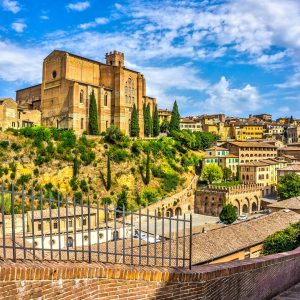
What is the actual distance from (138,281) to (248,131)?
3860 inches

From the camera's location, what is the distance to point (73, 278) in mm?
6074

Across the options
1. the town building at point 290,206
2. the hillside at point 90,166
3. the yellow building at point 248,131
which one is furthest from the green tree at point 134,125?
the yellow building at point 248,131

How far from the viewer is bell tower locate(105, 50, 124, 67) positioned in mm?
73562

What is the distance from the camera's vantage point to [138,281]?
6859mm

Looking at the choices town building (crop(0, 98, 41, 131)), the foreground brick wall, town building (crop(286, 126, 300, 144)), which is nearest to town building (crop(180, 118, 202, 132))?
town building (crop(286, 126, 300, 144))

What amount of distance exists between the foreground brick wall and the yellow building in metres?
91.5

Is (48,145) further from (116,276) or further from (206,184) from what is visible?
(116,276)

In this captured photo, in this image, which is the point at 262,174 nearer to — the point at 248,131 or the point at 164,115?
the point at 164,115

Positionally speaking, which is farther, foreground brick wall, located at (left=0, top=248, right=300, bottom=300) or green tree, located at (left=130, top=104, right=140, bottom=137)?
green tree, located at (left=130, top=104, right=140, bottom=137)

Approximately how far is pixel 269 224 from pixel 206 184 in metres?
30.3

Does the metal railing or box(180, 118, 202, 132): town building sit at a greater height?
box(180, 118, 202, 132): town building

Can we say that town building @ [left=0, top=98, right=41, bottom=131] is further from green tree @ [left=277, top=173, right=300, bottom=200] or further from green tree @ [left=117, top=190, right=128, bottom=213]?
green tree @ [left=277, top=173, right=300, bottom=200]

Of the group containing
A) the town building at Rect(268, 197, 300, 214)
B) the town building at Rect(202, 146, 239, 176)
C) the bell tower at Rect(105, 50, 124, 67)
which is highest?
the bell tower at Rect(105, 50, 124, 67)

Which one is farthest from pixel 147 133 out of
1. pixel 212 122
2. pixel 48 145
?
pixel 212 122
